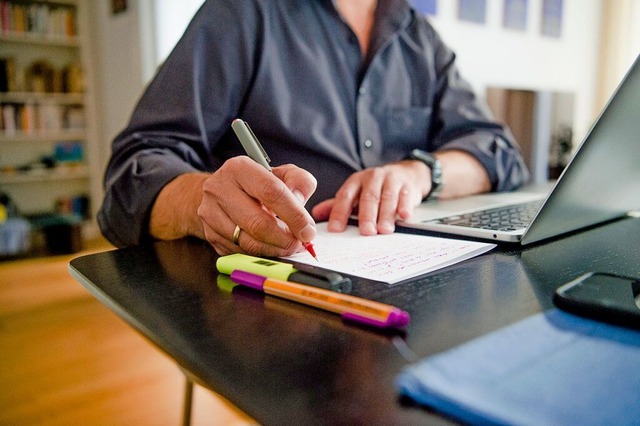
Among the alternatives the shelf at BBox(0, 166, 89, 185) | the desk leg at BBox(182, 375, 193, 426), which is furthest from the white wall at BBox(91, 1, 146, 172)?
the desk leg at BBox(182, 375, 193, 426)

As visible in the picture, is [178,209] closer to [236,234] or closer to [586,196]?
[236,234]

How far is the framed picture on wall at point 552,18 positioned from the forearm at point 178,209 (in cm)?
363

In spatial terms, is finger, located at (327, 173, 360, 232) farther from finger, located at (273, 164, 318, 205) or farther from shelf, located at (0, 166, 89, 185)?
shelf, located at (0, 166, 89, 185)

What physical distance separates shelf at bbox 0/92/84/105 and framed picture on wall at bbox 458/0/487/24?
2562 millimetres

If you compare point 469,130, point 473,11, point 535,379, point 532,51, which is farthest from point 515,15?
point 535,379

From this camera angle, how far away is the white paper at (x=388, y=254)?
439mm

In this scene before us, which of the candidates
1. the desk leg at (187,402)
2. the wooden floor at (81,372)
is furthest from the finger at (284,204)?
the wooden floor at (81,372)

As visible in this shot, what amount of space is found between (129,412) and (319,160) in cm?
94

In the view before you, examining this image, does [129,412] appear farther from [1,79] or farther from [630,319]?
[1,79]

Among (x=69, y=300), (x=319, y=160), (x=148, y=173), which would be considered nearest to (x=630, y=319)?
(x=148, y=173)

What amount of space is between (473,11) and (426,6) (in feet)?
1.46

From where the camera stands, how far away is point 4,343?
1853 mm

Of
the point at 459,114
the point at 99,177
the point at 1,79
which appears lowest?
the point at 99,177

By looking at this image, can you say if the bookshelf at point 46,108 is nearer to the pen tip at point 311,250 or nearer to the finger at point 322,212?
the finger at point 322,212
